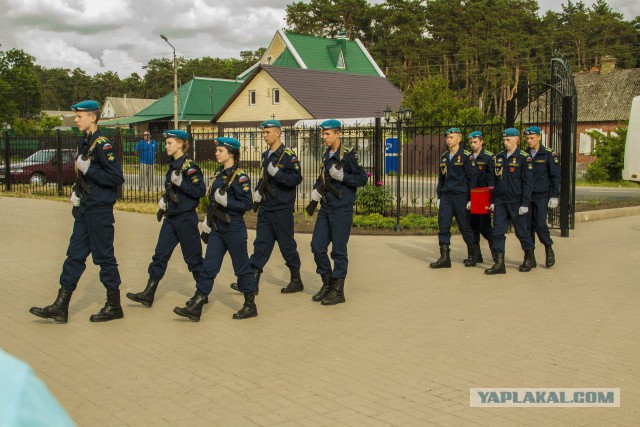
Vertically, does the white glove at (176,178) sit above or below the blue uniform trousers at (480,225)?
above

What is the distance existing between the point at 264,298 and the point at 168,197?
1.64 metres

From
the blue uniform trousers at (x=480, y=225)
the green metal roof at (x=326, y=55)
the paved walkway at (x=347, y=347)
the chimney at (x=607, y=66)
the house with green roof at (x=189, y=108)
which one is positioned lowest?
the paved walkway at (x=347, y=347)

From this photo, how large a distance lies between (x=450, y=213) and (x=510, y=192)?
833 mm

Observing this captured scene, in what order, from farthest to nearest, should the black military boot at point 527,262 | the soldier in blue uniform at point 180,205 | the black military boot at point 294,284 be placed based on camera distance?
the black military boot at point 527,262
the black military boot at point 294,284
the soldier in blue uniform at point 180,205

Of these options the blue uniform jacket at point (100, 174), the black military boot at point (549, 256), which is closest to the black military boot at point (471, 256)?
the black military boot at point (549, 256)

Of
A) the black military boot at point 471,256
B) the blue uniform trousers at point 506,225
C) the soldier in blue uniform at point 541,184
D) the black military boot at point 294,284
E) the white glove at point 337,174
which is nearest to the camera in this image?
the white glove at point 337,174

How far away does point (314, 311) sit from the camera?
7668 mm

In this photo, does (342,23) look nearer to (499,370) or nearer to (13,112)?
(13,112)

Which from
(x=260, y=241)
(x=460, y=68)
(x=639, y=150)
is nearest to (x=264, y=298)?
(x=260, y=241)

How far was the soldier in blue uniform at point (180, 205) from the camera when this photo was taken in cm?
743

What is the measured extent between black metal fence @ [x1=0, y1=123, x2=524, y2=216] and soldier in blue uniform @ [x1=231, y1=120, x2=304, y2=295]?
7436mm

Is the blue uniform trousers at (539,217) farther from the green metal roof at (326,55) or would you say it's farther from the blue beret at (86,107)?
the green metal roof at (326,55)

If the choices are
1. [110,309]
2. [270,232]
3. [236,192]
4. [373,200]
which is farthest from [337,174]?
[373,200]

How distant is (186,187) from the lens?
7.41 metres
